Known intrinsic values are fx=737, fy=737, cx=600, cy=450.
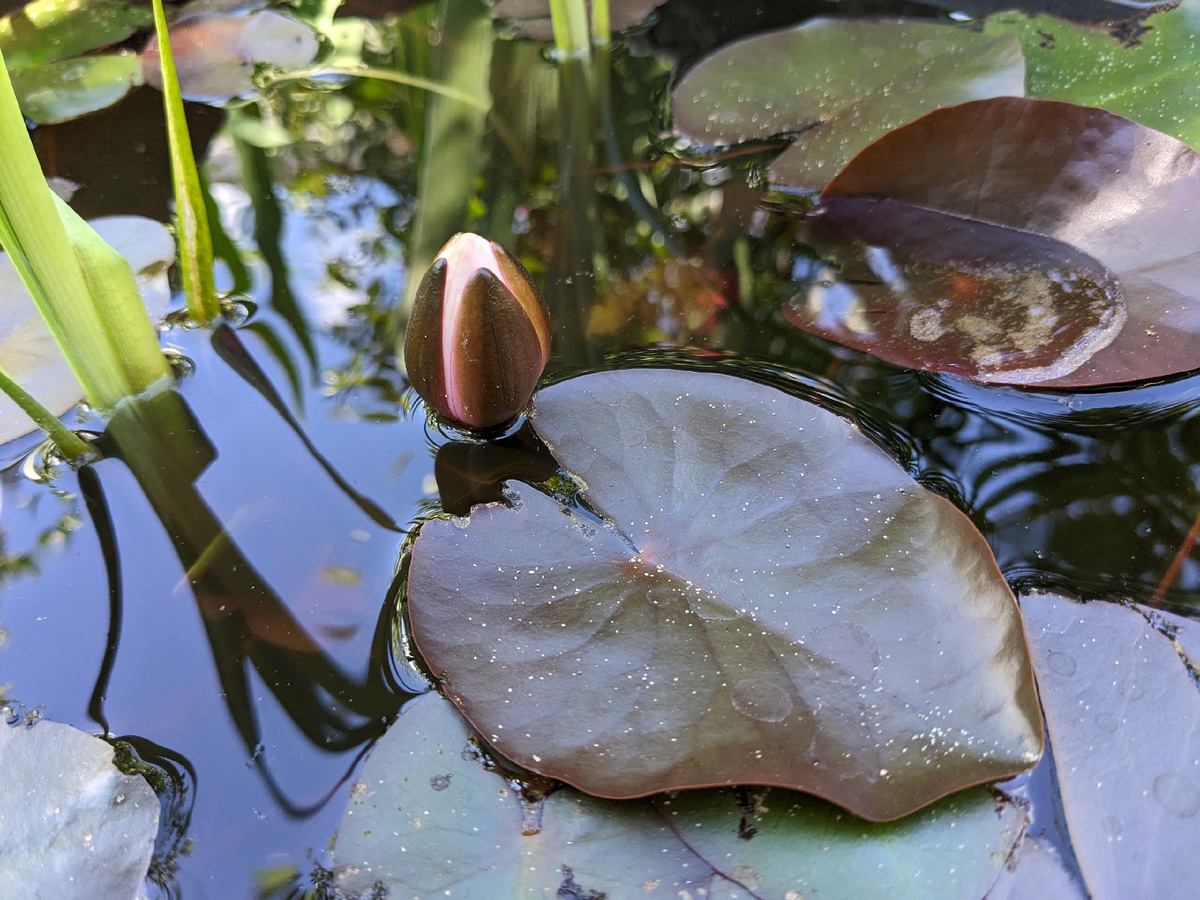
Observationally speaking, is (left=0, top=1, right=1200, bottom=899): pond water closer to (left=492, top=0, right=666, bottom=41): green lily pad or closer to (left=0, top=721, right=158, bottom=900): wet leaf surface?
(left=0, top=721, right=158, bottom=900): wet leaf surface

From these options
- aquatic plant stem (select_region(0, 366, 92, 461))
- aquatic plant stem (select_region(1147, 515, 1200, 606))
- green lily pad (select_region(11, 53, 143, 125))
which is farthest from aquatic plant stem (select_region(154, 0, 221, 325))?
aquatic plant stem (select_region(1147, 515, 1200, 606))

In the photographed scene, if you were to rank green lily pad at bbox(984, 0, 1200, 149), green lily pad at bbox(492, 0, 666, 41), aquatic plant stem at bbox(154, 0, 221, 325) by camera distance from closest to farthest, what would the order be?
aquatic plant stem at bbox(154, 0, 221, 325) < green lily pad at bbox(984, 0, 1200, 149) < green lily pad at bbox(492, 0, 666, 41)

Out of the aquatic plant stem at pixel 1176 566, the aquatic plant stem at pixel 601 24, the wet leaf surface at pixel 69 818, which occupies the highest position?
the aquatic plant stem at pixel 601 24

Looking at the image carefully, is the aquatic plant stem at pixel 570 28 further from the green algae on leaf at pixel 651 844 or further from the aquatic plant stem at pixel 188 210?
the green algae on leaf at pixel 651 844

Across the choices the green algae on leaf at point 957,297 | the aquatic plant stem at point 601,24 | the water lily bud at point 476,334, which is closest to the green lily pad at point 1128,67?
the green algae on leaf at point 957,297

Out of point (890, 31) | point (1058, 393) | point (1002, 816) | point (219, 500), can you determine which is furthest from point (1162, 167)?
point (219, 500)

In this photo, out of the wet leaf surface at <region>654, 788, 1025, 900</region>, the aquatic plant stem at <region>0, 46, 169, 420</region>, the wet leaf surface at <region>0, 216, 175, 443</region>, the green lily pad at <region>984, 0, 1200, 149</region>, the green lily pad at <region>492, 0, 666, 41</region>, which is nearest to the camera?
the wet leaf surface at <region>654, 788, 1025, 900</region>
